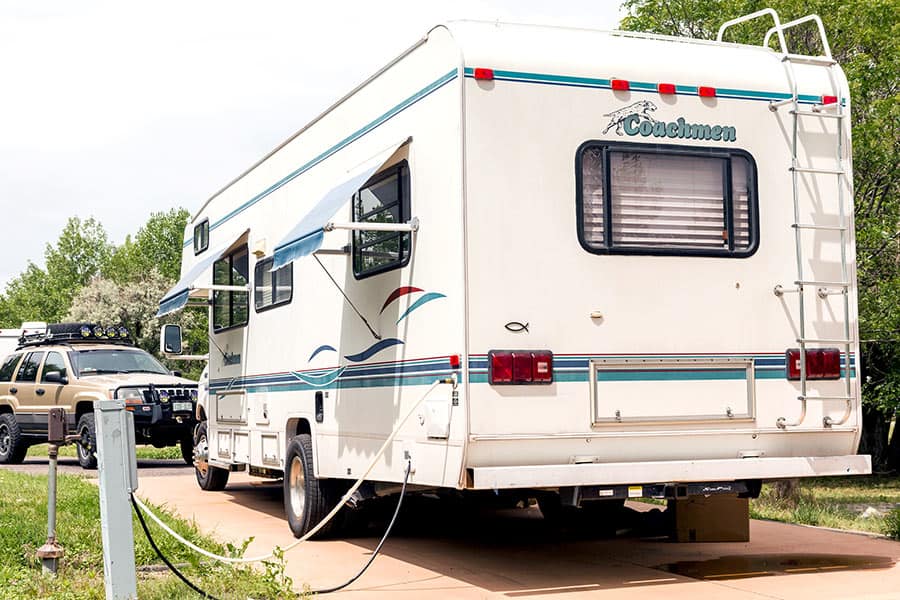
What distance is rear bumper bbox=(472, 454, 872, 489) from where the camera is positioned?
751 centimetres

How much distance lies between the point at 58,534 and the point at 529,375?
400cm

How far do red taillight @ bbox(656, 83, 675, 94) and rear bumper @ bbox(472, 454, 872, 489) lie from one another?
2.48 m

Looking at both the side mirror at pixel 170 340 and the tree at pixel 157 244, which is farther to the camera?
A: the tree at pixel 157 244

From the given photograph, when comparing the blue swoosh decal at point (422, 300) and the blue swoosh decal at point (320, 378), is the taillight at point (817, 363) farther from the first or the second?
the blue swoosh decal at point (320, 378)

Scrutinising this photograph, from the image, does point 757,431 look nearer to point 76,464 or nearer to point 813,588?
point 813,588

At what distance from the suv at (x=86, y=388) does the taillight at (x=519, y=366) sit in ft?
37.9

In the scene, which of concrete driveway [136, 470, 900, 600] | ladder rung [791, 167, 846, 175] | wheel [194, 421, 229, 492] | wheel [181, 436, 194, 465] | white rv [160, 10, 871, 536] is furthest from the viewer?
wheel [181, 436, 194, 465]

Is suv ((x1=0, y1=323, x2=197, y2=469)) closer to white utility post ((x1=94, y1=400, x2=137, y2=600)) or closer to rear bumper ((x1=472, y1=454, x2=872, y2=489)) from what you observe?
white utility post ((x1=94, y1=400, x2=137, y2=600))

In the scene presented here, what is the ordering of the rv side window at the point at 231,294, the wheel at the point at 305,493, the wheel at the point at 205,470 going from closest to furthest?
1. the wheel at the point at 305,493
2. the rv side window at the point at 231,294
3. the wheel at the point at 205,470

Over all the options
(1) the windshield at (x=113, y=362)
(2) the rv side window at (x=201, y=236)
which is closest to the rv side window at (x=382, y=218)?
(2) the rv side window at (x=201, y=236)

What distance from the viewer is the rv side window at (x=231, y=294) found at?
12578 mm

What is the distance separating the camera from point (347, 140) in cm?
980

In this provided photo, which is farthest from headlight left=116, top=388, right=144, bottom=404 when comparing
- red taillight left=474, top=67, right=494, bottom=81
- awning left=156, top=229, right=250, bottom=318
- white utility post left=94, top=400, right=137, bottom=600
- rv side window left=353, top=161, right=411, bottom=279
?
red taillight left=474, top=67, right=494, bottom=81

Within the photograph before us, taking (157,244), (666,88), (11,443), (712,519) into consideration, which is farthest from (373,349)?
(157,244)
